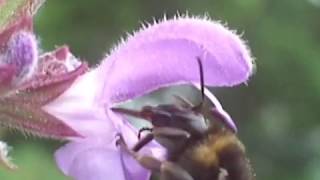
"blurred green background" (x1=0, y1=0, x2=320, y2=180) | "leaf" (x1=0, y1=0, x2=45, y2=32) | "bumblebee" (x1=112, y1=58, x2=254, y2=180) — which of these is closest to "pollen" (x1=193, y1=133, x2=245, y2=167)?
"bumblebee" (x1=112, y1=58, x2=254, y2=180)

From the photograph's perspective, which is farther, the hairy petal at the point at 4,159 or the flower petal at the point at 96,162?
the flower petal at the point at 96,162

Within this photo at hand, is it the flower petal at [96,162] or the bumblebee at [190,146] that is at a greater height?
the bumblebee at [190,146]

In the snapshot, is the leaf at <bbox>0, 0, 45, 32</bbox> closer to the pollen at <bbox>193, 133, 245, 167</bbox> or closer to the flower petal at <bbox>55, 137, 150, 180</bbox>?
the flower petal at <bbox>55, 137, 150, 180</bbox>

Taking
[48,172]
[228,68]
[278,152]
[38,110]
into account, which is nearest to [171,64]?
[228,68]

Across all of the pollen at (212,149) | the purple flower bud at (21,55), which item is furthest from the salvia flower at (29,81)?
the pollen at (212,149)

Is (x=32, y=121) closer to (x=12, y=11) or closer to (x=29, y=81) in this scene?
(x=29, y=81)

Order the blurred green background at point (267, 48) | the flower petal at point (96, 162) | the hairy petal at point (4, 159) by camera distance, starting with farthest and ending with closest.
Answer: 1. the blurred green background at point (267, 48)
2. the flower petal at point (96, 162)
3. the hairy petal at point (4, 159)

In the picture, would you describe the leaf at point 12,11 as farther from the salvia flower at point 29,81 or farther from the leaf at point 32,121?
the leaf at point 32,121

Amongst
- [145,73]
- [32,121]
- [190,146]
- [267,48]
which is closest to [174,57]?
[145,73]
